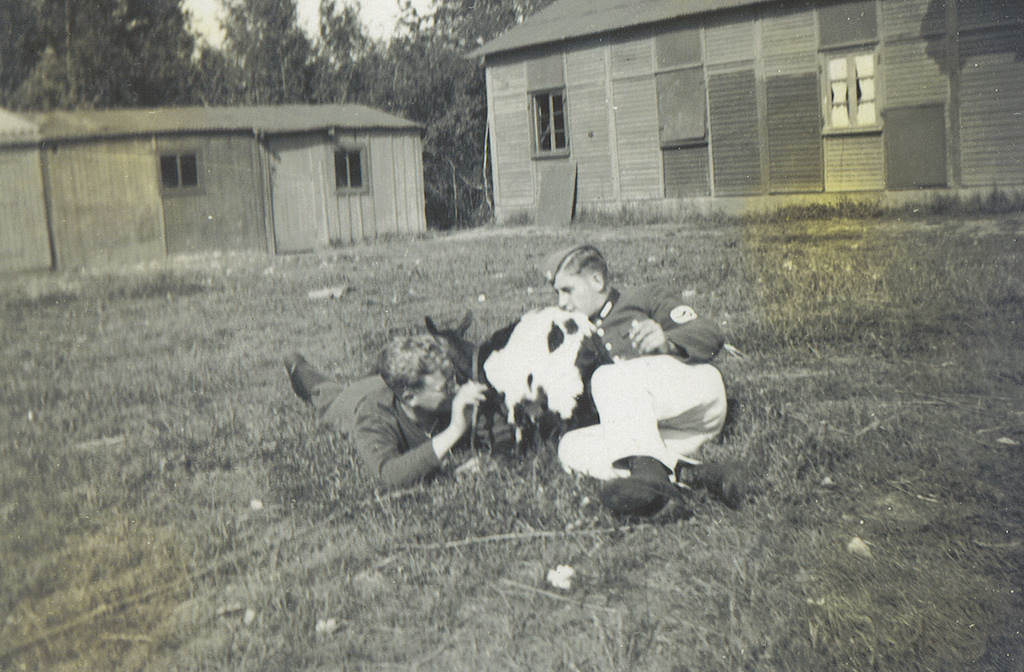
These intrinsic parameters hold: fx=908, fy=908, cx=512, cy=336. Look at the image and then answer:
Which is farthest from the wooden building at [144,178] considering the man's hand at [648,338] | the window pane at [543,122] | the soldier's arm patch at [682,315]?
the window pane at [543,122]

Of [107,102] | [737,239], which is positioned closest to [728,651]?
[107,102]

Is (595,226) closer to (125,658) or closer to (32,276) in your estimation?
(32,276)

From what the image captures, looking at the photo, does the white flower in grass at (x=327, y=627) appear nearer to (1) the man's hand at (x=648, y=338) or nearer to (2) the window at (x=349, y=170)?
(1) the man's hand at (x=648, y=338)

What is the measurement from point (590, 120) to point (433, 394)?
1337 cm

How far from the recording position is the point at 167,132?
378cm

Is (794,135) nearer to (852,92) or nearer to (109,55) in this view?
(852,92)

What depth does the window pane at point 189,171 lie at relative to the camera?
4148mm

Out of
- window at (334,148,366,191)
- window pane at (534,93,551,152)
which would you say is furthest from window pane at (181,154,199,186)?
window pane at (534,93,551,152)

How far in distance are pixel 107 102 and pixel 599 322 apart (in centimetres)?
195

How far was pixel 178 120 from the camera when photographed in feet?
11.7

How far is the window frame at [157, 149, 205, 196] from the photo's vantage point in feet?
13.5

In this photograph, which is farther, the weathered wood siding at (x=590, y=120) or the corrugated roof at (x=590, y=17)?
the weathered wood siding at (x=590, y=120)

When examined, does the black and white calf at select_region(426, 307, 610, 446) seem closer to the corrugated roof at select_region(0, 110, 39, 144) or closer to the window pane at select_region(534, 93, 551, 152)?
the corrugated roof at select_region(0, 110, 39, 144)

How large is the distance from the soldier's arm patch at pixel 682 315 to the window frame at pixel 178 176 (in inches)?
89.5
